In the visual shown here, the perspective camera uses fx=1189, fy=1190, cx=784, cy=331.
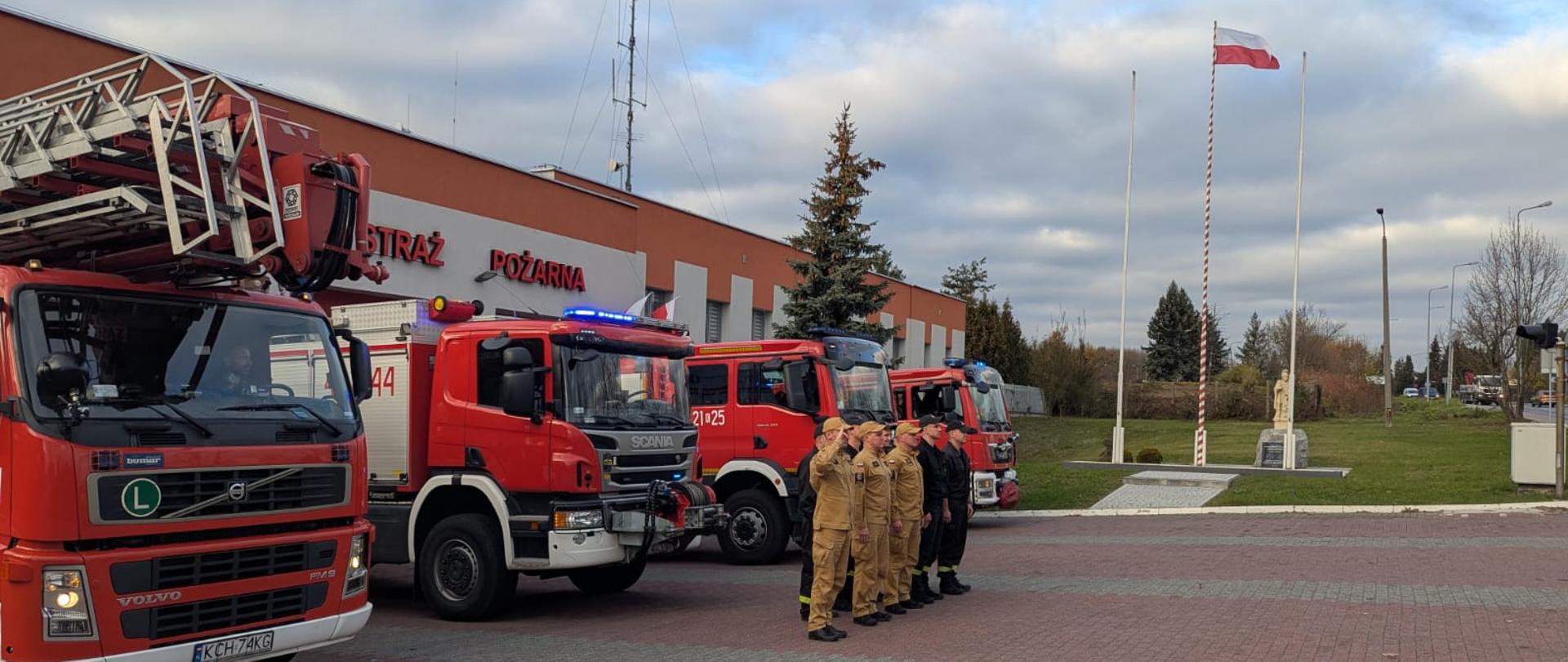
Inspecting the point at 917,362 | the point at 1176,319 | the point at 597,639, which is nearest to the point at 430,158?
the point at 597,639

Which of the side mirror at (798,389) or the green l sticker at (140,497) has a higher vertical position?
the side mirror at (798,389)

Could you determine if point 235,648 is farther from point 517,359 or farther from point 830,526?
point 830,526

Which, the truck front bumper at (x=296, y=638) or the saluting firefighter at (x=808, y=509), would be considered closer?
the truck front bumper at (x=296, y=638)

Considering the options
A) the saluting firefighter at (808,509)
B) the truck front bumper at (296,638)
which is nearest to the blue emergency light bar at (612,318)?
the saluting firefighter at (808,509)

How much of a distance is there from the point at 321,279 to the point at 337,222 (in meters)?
0.37

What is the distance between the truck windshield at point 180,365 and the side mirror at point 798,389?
22.9 ft

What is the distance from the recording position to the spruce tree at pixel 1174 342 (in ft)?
261

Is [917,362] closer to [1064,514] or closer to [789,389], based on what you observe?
[1064,514]

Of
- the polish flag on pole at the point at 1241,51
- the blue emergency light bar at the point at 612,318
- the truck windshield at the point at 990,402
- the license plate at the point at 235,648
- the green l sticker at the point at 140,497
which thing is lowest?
the license plate at the point at 235,648

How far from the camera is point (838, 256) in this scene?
2975 centimetres

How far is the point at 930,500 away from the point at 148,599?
264 inches

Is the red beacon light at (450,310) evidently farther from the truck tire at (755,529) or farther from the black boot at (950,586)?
the black boot at (950,586)

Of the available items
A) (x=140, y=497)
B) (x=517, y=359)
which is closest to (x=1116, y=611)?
(x=517, y=359)

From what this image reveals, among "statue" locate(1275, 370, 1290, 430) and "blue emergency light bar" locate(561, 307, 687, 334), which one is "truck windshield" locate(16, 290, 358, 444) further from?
"statue" locate(1275, 370, 1290, 430)
